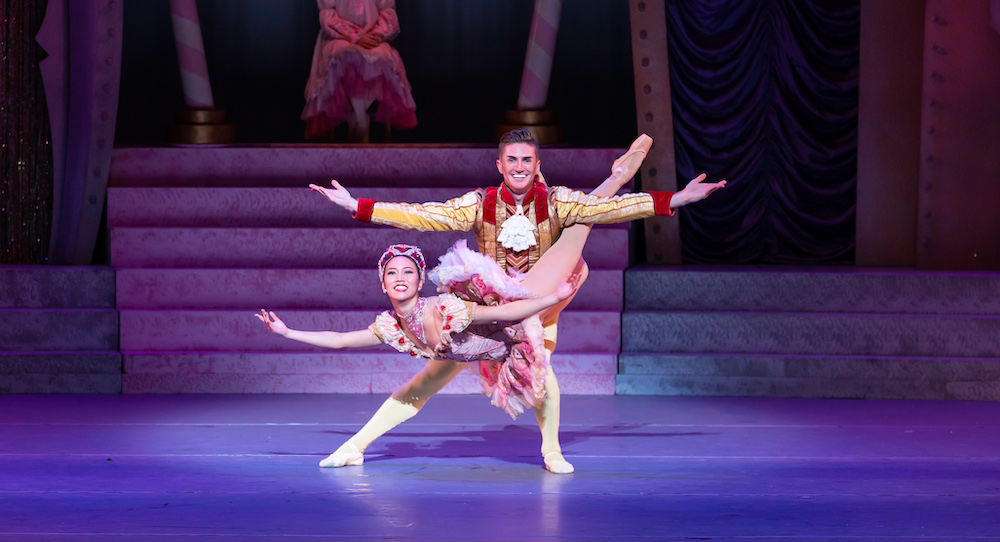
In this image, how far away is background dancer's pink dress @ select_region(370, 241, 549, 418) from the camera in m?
3.97

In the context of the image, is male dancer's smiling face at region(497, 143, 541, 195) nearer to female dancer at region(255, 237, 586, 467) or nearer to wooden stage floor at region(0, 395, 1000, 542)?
female dancer at region(255, 237, 586, 467)

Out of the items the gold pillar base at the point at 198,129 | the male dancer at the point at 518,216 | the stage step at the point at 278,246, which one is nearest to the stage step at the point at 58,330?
the stage step at the point at 278,246

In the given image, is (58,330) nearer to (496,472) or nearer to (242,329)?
(242,329)

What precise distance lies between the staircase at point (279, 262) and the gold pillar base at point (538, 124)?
0.49 m

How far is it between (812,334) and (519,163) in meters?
2.25

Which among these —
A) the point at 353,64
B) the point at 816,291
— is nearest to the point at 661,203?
the point at 816,291

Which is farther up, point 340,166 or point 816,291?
point 340,166

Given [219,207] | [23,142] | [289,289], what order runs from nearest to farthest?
[289,289]
[219,207]
[23,142]

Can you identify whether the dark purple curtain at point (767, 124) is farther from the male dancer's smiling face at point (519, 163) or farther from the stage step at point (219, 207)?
the male dancer's smiling face at point (519, 163)

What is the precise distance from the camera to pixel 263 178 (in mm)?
6605

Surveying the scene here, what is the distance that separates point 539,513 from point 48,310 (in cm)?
328

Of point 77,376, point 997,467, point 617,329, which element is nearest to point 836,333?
point 617,329

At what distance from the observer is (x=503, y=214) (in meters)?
4.27

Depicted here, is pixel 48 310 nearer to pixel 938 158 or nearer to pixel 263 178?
pixel 263 178
